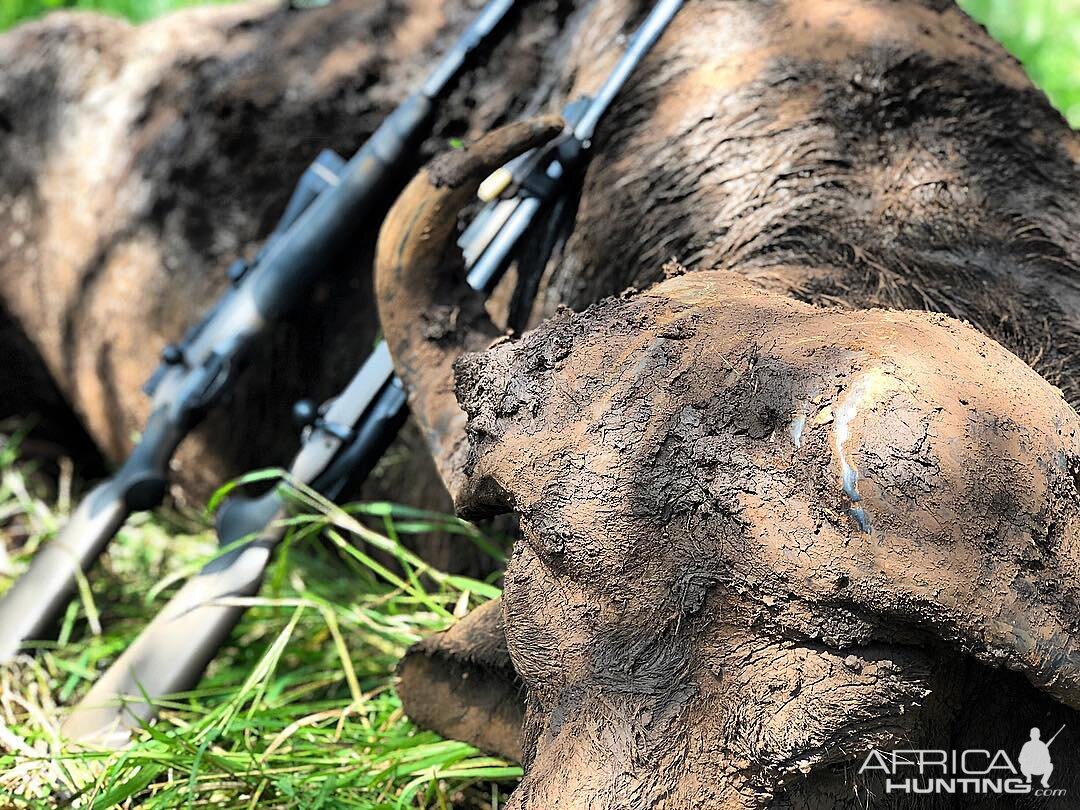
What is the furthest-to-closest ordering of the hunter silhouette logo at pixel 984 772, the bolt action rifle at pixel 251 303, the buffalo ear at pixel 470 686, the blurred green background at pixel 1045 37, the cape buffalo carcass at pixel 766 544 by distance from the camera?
the blurred green background at pixel 1045 37, the bolt action rifle at pixel 251 303, the buffalo ear at pixel 470 686, the hunter silhouette logo at pixel 984 772, the cape buffalo carcass at pixel 766 544

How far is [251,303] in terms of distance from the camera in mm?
2352

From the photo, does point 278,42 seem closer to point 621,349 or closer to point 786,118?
point 786,118

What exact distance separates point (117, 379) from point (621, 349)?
2318mm

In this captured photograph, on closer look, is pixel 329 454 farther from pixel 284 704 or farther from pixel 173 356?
pixel 173 356

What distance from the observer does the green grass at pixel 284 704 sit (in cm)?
151

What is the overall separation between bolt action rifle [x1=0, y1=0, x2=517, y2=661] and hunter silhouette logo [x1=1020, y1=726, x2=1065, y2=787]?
5.68ft

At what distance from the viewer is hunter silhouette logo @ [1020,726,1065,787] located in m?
0.97

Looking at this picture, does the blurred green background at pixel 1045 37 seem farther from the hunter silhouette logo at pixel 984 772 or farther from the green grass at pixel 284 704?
the hunter silhouette logo at pixel 984 772

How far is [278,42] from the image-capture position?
2.73 meters

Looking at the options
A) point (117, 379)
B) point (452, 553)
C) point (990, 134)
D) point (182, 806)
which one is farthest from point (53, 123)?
point (990, 134)

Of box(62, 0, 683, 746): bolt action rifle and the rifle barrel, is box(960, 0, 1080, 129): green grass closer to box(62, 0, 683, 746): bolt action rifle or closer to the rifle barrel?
the rifle barrel

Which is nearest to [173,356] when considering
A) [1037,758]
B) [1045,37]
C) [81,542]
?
[81,542]

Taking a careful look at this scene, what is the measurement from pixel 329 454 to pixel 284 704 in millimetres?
456

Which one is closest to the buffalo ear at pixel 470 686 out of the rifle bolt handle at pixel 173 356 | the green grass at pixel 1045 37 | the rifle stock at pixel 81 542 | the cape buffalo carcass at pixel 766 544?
the cape buffalo carcass at pixel 766 544
